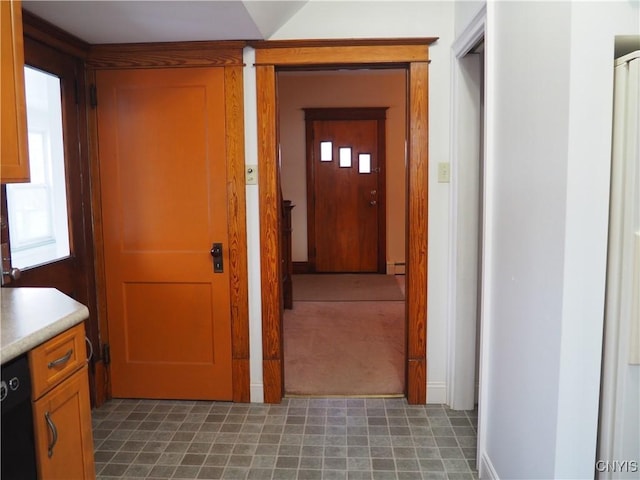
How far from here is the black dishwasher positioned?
1270mm

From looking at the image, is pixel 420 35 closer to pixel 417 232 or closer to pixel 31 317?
pixel 417 232

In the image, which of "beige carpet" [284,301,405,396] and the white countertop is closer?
the white countertop

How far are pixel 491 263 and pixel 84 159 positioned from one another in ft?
7.18

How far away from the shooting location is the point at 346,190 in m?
6.45

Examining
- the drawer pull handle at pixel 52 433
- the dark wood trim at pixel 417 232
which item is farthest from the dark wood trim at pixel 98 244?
the dark wood trim at pixel 417 232

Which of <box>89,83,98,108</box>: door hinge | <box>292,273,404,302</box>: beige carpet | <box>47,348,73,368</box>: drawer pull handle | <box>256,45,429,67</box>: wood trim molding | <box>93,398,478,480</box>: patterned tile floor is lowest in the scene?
<box>93,398,478,480</box>: patterned tile floor

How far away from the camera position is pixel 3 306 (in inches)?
63.9

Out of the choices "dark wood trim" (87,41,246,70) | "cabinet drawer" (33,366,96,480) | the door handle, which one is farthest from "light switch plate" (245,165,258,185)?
"cabinet drawer" (33,366,96,480)

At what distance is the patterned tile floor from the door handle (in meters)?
0.79

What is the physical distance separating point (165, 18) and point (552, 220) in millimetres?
1881

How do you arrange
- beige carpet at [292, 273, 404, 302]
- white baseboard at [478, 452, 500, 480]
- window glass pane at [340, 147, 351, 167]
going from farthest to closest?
window glass pane at [340, 147, 351, 167], beige carpet at [292, 273, 404, 302], white baseboard at [478, 452, 500, 480]

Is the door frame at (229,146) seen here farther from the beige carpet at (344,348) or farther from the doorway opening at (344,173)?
the doorway opening at (344,173)

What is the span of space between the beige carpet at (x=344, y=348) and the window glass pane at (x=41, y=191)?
1598 millimetres

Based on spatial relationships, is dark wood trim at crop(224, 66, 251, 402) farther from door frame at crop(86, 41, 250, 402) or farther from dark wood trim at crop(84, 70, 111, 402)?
dark wood trim at crop(84, 70, 111, 402)
